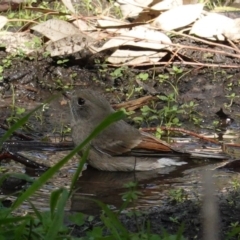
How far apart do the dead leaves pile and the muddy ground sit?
183 millimetres

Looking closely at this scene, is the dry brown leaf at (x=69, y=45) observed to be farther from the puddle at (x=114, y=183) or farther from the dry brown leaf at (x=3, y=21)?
the puddle at (x=114, y=183)

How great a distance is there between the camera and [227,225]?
469 cm

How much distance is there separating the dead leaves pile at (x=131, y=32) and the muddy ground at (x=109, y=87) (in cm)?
18

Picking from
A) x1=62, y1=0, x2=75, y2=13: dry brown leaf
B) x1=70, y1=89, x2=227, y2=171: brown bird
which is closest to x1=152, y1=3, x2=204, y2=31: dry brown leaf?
x1=62, y1=0, x2=75, y2=13: dry brown leaf

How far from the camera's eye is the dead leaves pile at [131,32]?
9.46 metres

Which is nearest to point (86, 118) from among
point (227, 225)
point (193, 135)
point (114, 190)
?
point (193, 135)

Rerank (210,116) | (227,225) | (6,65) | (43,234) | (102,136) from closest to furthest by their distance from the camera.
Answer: (43,234) < (227,225) < (102,136) < (210,116) < (6,65)

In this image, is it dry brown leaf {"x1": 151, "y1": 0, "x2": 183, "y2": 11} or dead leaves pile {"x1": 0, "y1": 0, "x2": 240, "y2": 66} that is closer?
dead leaves pile {"x1": 0, "y1": 0, "x2": 240, "y2": 66}

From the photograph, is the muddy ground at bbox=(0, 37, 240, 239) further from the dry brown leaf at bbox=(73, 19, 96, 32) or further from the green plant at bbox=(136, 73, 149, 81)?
the dry brown leaf at bbox=(73, 19, 96, 32)

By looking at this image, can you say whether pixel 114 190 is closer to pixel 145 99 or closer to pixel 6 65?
pixel 145 99

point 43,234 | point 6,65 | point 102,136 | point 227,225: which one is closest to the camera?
point 43,234

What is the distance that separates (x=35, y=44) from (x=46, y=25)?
11.7 inches

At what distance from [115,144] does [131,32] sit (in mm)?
2532

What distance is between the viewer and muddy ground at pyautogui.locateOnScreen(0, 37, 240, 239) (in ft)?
27.2
